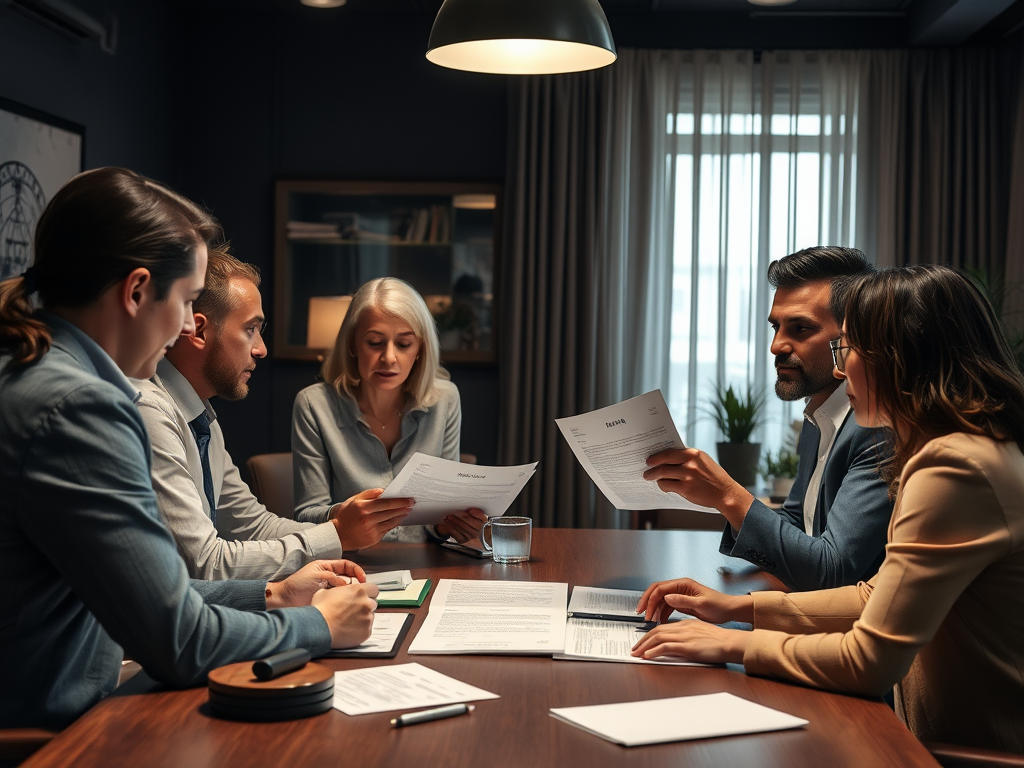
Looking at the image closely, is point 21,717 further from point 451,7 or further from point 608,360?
point 608,360

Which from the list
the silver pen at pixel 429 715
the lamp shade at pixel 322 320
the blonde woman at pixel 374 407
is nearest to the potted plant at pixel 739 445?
the blonde woman at pixel 374 407

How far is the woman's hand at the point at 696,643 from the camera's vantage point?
1356 mm

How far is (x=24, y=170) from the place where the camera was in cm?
332

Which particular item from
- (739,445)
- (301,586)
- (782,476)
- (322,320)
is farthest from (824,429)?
(322,320)

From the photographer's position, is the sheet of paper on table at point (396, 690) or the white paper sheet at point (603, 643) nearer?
the sheet of paper on table at point (396, 690)

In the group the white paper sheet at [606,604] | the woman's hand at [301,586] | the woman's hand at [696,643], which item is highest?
the woman's hand at [301,586]

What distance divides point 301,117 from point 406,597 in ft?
11.4

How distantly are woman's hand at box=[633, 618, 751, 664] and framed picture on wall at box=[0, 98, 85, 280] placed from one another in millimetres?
2532

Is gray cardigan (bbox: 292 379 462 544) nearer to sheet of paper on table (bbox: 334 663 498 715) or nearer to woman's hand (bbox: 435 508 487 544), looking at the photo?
woman's hand (bbox: 435 508 487 544)

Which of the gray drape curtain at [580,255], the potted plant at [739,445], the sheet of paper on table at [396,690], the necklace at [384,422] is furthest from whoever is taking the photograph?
the gray drape curtain at [580,255]

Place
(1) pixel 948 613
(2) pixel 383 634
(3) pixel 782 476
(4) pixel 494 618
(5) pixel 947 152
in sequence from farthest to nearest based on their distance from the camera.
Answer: (5) pixel 947 152
(3) pixel 782 476
(4) pixel 494 618
(2) pixel 383 634
(1) pixel 948 613

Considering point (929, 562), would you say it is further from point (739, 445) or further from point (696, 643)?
point (739, 445)

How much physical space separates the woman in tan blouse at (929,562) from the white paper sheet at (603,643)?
17 millimetres

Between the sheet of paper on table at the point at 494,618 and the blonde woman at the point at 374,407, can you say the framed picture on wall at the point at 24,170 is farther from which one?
the sheet of paper on table at the point at 494,618
